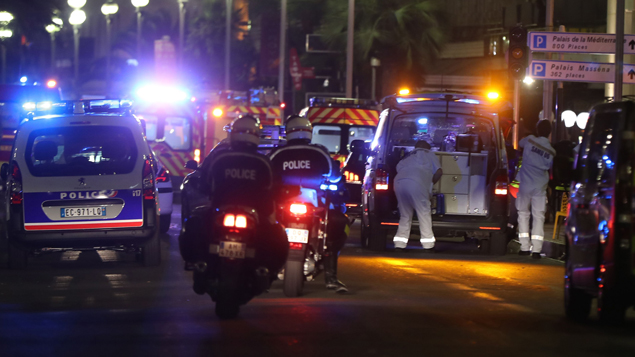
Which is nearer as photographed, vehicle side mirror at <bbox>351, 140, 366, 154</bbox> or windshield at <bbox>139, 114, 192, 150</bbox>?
vehicle side mirror at <bbox>351, 140, 366, 154</bbox>

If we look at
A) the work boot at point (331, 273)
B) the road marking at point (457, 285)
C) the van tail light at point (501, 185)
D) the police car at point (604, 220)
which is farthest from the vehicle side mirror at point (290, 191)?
the van tail light at point (501, 185)

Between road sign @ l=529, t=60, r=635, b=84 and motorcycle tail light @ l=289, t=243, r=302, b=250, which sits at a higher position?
road sign @ l=529, t=60, r=635, b=84

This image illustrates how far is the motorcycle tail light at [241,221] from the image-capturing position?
7.85m

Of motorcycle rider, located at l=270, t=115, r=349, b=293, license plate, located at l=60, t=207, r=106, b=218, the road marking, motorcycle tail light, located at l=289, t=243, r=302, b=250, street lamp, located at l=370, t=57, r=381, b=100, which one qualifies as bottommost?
the road marking

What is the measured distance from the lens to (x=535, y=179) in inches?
554

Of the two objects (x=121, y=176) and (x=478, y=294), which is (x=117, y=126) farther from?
(x=478, y=294)

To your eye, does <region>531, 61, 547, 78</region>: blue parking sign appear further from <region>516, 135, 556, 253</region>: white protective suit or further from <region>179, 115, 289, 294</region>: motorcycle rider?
<region>179, 115, 289, 294</region>: motorcycle rider

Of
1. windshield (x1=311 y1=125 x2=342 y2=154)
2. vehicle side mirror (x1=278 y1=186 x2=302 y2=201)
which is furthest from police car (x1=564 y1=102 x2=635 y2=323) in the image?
windshield (x1=311 y1=125 x2=342 y2=154)

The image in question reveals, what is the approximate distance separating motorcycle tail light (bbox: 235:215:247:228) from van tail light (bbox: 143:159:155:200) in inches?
152

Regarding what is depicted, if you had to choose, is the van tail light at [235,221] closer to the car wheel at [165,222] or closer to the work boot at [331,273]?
the work boot at [331,273]

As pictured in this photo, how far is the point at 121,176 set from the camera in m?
11.4

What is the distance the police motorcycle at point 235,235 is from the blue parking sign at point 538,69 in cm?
1030

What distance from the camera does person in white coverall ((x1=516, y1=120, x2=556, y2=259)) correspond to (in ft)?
45.8

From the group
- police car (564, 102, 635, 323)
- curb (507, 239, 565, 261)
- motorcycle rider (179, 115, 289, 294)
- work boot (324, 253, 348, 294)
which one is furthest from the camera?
curb (507, 239, 565, 261)
